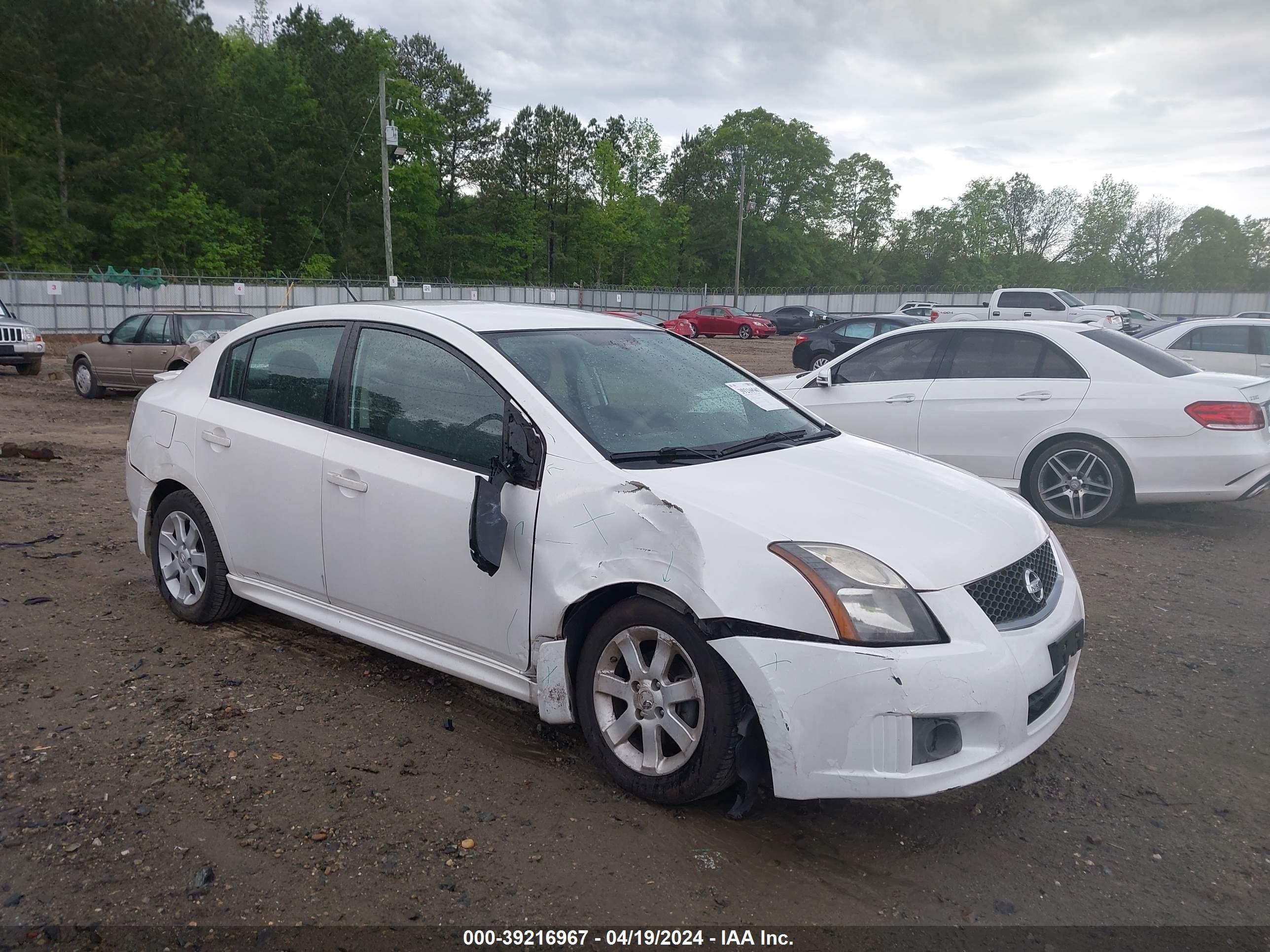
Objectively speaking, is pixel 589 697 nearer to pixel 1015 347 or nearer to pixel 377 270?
pixel 1015 347

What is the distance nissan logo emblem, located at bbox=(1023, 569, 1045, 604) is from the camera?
3.29 m

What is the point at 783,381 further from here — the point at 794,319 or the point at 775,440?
the point at 794,319

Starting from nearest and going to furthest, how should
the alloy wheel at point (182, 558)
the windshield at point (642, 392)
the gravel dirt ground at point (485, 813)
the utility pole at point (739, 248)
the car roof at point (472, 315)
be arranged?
the gravel dirt ground at point (485, 813) < the windshield at point (642, 392) < the car roof at point (472, 315) < the alloy wheel at point (182, 558) < the utility pole at point (739, 248)

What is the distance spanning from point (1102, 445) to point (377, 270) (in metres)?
59.3

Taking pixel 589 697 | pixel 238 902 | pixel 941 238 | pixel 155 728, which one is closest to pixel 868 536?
pixel 589 697

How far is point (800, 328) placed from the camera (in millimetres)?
51406

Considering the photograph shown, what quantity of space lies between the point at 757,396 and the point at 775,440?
0.49m

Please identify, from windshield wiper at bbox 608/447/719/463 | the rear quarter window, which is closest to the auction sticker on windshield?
windshield wiper at bbox 608/447/719/463

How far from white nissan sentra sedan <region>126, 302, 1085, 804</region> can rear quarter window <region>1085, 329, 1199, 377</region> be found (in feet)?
14.9

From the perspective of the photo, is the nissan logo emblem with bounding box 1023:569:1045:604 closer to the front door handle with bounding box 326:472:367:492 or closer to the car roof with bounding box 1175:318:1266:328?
the front door handle with bounding box 326:472:367:492

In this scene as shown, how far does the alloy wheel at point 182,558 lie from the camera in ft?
16.1

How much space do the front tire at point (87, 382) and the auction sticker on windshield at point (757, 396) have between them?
15868mm

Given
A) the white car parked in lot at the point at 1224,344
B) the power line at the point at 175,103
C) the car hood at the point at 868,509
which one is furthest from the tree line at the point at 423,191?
the car hood at the point at 868,509

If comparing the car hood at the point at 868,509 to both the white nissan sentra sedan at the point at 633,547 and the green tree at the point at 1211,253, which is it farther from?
the green tree at the point at 1211,253
